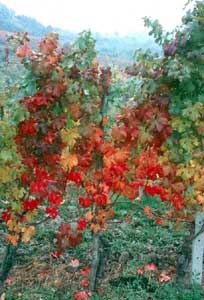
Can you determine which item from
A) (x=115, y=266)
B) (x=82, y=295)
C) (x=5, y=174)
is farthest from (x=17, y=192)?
(x=115, y=266)

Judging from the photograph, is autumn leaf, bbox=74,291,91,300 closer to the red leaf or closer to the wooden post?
the red leaf

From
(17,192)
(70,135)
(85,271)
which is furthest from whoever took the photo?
(85,271)

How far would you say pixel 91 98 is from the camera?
4.24 metres

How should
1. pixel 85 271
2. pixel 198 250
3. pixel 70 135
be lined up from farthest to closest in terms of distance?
1. pixel 85 271
2. pixel 198 250
3. pixel 70 135

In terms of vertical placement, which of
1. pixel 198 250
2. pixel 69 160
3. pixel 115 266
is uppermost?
pixel 69 160

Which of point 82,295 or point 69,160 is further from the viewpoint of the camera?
point 82,295

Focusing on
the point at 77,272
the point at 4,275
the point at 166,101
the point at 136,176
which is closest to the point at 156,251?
the point at 77,272

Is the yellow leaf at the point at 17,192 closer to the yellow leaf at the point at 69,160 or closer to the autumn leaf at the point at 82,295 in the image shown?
the yellow leaf at the point at 69,160

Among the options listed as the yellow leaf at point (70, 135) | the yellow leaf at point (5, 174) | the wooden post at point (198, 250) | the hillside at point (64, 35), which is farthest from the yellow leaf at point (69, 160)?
the hillside at point (64, 35)

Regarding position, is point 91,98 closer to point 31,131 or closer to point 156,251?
point 31,131

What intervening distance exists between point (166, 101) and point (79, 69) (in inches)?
32.6

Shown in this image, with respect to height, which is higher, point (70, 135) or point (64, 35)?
point (64, 35)

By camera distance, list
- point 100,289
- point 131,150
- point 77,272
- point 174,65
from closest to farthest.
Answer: point 174,65
point 131,150
point 100,289
point 77,272

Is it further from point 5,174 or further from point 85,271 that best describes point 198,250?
point 5,174
